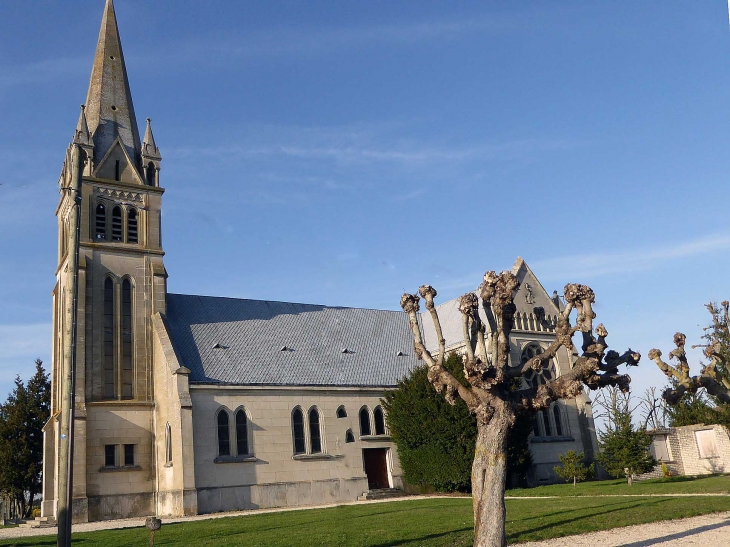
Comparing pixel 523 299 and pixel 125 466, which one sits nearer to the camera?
pixel 125 466

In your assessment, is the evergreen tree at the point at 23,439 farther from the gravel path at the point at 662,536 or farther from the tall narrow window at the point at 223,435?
the gravel path at the point at 662,536

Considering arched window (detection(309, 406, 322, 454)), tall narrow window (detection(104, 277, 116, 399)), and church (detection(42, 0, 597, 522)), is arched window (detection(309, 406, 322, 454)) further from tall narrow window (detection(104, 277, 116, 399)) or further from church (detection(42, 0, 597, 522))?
tall narrow window (detection(104, 277, 116, 399))

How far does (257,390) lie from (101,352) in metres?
8.58

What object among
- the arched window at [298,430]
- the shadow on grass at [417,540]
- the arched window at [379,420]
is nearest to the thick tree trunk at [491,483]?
the shadow on grass at [417,540]

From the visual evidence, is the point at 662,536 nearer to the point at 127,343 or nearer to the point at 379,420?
the point at 379,420

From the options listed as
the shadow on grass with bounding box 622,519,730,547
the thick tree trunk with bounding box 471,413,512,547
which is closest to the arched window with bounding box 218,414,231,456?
the thick tree trunk with bounding box 471,413,512,547

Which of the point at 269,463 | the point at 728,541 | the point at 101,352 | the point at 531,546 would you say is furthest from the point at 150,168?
the point at 728,541

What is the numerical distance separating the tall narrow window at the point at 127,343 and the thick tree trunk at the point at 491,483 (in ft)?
85.1

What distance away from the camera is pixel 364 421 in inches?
1558

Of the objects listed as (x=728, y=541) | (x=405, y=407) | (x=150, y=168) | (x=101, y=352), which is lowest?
(x=728, y=541)

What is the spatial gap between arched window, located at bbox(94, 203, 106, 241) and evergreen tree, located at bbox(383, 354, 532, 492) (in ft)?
61.7

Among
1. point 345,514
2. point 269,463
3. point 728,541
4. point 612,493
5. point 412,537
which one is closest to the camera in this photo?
point 728,541

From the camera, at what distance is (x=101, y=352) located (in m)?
36.5

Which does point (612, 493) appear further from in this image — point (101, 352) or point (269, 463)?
point (101, 352)
